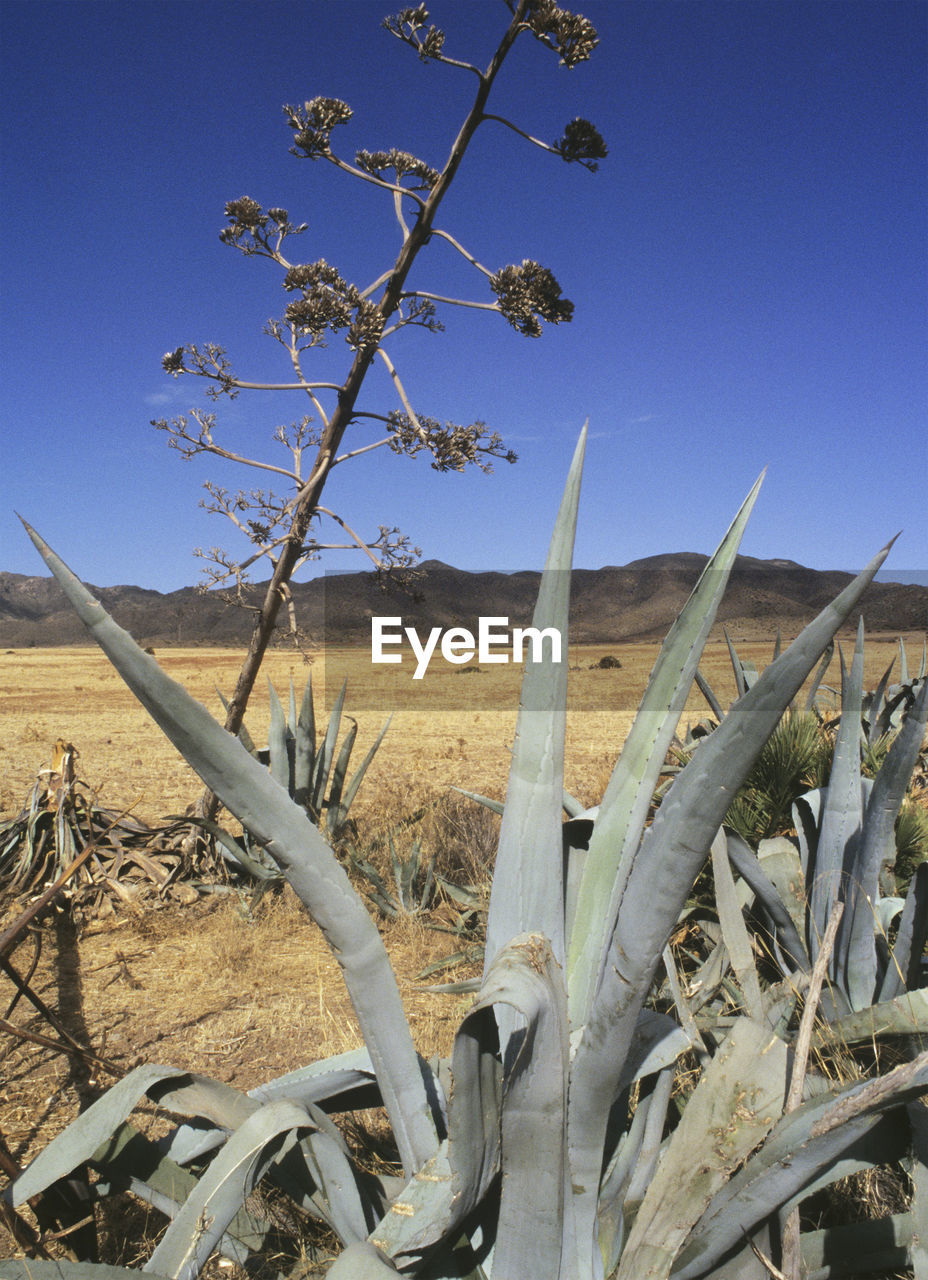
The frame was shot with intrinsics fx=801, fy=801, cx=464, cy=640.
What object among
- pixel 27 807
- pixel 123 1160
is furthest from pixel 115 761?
pixel 123 1160

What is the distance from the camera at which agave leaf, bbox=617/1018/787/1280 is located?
1466 millimetres

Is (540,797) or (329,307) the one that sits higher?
(329,307)

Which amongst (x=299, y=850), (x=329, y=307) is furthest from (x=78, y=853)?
(x=299, y=850)

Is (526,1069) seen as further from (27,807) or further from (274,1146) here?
(27,807)

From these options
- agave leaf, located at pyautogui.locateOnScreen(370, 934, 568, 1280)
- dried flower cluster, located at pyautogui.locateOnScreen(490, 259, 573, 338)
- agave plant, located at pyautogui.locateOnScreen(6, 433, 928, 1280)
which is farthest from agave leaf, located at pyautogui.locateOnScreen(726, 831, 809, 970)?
dried flower cluster, located at pyautogui.locateOnScreen(490, 259, 573, 338)

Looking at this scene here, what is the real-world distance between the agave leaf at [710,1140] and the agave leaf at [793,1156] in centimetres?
4

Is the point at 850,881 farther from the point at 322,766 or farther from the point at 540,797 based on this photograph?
the point at 322,766

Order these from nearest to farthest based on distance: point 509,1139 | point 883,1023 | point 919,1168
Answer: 1. point 509,1139
2. point 919,1168
3. point 883,1023

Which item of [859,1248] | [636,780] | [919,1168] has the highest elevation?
[636,780]

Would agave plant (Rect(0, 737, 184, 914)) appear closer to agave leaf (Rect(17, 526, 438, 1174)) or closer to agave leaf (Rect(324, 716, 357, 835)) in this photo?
agave leaf (Rect(324, 716, 357, 835))

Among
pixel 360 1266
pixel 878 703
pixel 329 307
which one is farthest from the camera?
pixel 878 703

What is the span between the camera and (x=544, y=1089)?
1.22 metres

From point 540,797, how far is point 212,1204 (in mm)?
823

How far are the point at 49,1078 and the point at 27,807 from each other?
288 centimetres
